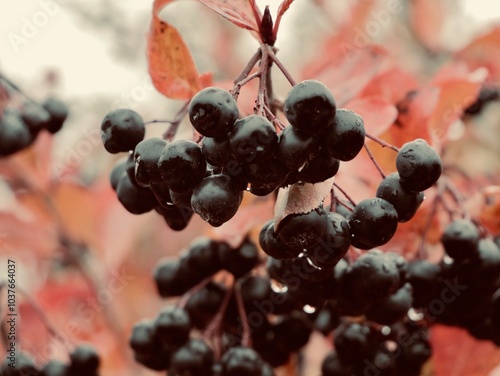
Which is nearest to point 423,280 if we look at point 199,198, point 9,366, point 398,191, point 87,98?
point 398,191

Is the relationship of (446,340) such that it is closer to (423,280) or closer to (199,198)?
(423,280)

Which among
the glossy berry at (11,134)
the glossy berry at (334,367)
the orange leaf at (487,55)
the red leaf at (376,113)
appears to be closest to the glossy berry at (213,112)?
the red leaf at (376,113)

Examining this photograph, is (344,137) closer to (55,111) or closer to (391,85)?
(391,85)

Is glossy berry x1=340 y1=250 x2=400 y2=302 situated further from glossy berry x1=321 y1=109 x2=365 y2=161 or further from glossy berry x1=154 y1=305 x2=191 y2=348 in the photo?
glossy berry x1=154 y1=305 x2=191 y2=348

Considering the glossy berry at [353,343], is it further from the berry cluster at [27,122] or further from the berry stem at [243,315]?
the berry cluster at [27,122]

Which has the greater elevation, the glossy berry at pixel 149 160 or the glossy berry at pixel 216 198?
the glossy berry at pixel 149 160

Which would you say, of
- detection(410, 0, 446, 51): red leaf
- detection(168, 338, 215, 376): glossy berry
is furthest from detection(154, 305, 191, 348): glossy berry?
detection(410, 0, 446, 51): red leaf

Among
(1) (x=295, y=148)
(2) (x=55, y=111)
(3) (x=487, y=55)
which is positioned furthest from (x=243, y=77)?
(3) (x=487, y=55)
